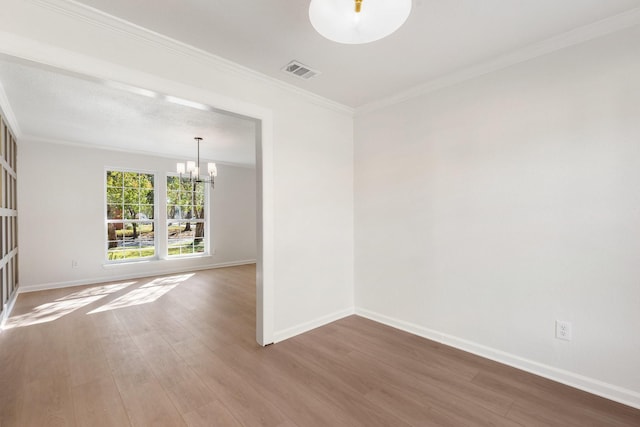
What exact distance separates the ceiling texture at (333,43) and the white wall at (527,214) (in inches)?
9.4

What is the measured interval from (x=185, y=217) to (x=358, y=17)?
6449 millimetres

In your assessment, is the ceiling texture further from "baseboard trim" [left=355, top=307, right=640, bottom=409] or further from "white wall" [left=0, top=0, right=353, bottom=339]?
"baseboard trim" [left=355, top=307, right=640, bottom=409]

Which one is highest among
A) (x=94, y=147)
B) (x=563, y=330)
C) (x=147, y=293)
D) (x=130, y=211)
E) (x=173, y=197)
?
(x=94, y=147)

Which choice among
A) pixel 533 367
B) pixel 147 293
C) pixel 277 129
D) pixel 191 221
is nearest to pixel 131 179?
pixel 191 221

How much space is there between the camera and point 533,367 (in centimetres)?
228

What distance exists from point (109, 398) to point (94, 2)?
259 centimetres

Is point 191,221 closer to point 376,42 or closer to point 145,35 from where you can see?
point 145,35

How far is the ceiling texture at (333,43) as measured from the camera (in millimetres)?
1852

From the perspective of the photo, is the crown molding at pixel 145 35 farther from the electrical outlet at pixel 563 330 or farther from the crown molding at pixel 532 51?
the electrical outlet at pixel 563 330

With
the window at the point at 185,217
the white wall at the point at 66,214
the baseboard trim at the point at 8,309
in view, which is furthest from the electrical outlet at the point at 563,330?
the white wall at the point at 66,214

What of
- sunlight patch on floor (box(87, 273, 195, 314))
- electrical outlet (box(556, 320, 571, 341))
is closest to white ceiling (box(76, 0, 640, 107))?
electrical outlet (box(556, 320, 571, 341))

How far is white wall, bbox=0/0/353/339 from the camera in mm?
1771

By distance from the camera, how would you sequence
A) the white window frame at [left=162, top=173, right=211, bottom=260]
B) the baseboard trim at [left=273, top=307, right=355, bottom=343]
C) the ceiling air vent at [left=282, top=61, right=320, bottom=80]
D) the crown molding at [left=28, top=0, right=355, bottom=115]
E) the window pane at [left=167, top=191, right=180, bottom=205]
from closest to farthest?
the crown molding at [left=28, top=0, right=355, bottom=115], the ceiling air vent at [left=282, top=61, right=320, bottom=80], the baseboard trim at [left=273, top=307, right=355, bottom=343], the white window frame at [left=162, top=173, right=211, bottom=260], the window pane at [left=167, top=191, right=180, bottom=205]

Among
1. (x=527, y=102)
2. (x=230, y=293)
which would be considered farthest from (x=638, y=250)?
(x=230, y=293)
